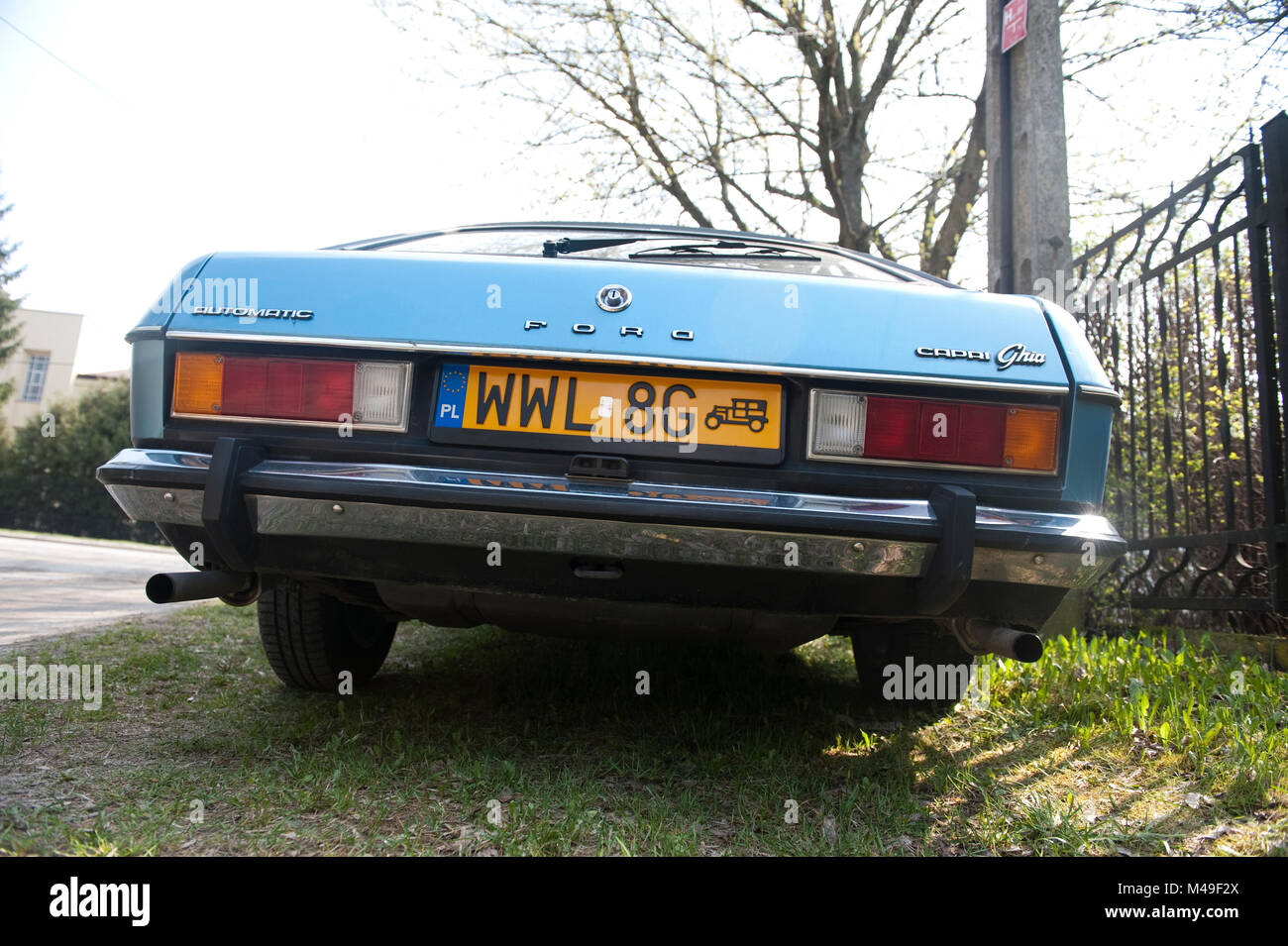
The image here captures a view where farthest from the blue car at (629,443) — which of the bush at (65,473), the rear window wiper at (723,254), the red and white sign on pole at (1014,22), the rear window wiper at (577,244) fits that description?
the bush at (65,473)

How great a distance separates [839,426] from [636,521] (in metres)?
0.53

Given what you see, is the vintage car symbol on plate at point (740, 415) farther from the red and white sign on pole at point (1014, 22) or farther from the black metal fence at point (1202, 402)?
the red and white sign on pole at point (1014, 22)

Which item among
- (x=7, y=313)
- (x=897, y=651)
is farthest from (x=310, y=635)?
(x=7, y=313)

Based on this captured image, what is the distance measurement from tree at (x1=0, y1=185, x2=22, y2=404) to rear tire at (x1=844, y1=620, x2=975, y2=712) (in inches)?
1495

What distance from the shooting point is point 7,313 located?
112ft

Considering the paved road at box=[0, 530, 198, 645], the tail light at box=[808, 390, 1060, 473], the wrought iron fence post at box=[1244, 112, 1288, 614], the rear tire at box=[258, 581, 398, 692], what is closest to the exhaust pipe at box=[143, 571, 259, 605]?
the rear tire at box=[258, 581, 398, 692]

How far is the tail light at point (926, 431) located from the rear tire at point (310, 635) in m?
1.63

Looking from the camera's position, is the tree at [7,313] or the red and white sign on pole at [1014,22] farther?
the tree at [7,313]

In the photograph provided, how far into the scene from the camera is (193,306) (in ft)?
7.00

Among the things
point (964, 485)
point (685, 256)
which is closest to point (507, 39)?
point (685, 256)

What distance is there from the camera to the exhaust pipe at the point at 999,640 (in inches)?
75.9

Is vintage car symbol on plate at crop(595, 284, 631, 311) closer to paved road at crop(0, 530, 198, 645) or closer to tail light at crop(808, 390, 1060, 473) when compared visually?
tail light at crop(808, 390, 1060, 473)

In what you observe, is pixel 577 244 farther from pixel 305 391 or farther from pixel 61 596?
pixel 61 596

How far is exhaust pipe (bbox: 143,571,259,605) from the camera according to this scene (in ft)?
6.43
